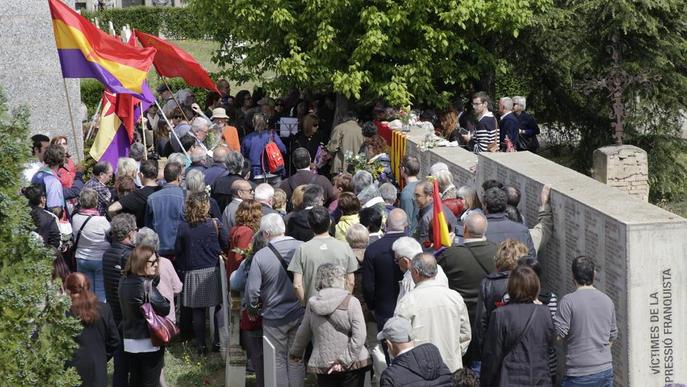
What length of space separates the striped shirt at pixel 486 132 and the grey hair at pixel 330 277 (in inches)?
280

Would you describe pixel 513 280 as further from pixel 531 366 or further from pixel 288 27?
pixel 288 27

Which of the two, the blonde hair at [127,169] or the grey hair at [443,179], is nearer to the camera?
the grey hair at [443,179]

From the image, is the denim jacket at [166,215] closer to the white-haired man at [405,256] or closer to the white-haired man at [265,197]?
the white-haired man at [265,197]

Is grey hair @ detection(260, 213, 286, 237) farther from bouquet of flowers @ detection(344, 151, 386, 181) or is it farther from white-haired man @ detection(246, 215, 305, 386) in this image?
bouquet of flowers @ detection(344, 151, 386, 181)

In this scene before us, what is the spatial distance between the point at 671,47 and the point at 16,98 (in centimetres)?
1099

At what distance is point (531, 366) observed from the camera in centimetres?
824

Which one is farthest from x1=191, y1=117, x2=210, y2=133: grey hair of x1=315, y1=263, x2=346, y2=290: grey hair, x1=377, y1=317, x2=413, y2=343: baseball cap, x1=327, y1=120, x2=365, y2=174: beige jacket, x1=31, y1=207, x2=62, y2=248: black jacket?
x1=377, y1=317, x2=413, y2=343: baseball cap

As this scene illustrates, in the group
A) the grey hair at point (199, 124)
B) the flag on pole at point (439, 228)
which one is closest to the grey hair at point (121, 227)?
the flag on pole at point (439, 228)

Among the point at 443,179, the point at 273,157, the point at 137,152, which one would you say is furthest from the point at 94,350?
the point at 273,157

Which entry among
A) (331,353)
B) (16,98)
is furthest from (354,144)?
(331,353)

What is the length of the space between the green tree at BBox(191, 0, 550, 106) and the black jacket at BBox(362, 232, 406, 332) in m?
9.00

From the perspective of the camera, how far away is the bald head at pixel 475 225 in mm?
9438

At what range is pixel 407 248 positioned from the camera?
30.8 ft

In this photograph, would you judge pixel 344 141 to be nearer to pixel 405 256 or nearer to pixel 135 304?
pixel 135 304
